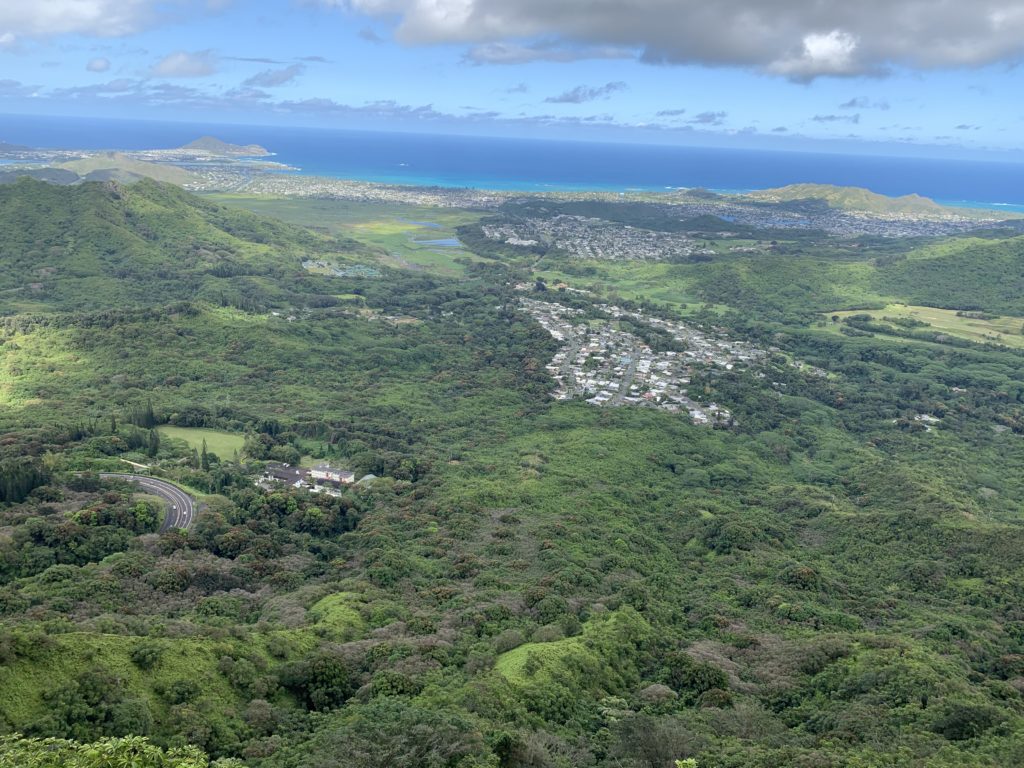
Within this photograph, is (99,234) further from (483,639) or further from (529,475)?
(483,639)

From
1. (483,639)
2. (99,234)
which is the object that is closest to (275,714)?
(483,639)

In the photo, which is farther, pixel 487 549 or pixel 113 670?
pixel 487 549

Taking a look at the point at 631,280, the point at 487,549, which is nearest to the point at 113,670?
the point at 487,549

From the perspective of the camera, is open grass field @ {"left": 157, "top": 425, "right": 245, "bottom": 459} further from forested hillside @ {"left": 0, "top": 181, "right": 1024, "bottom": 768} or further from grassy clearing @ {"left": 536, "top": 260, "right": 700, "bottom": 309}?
grassy clearing @ {"left": 536, "top": 260, "right": 700, "bottom": 309}

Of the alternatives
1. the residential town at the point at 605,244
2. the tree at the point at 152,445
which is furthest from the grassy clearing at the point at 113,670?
the residential town at the point at 605,244

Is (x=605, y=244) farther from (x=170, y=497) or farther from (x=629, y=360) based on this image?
(x=170, y=497)

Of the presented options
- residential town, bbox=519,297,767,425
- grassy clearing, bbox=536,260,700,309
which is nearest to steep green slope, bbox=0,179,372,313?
residential town, bbox=519,297,767,425
